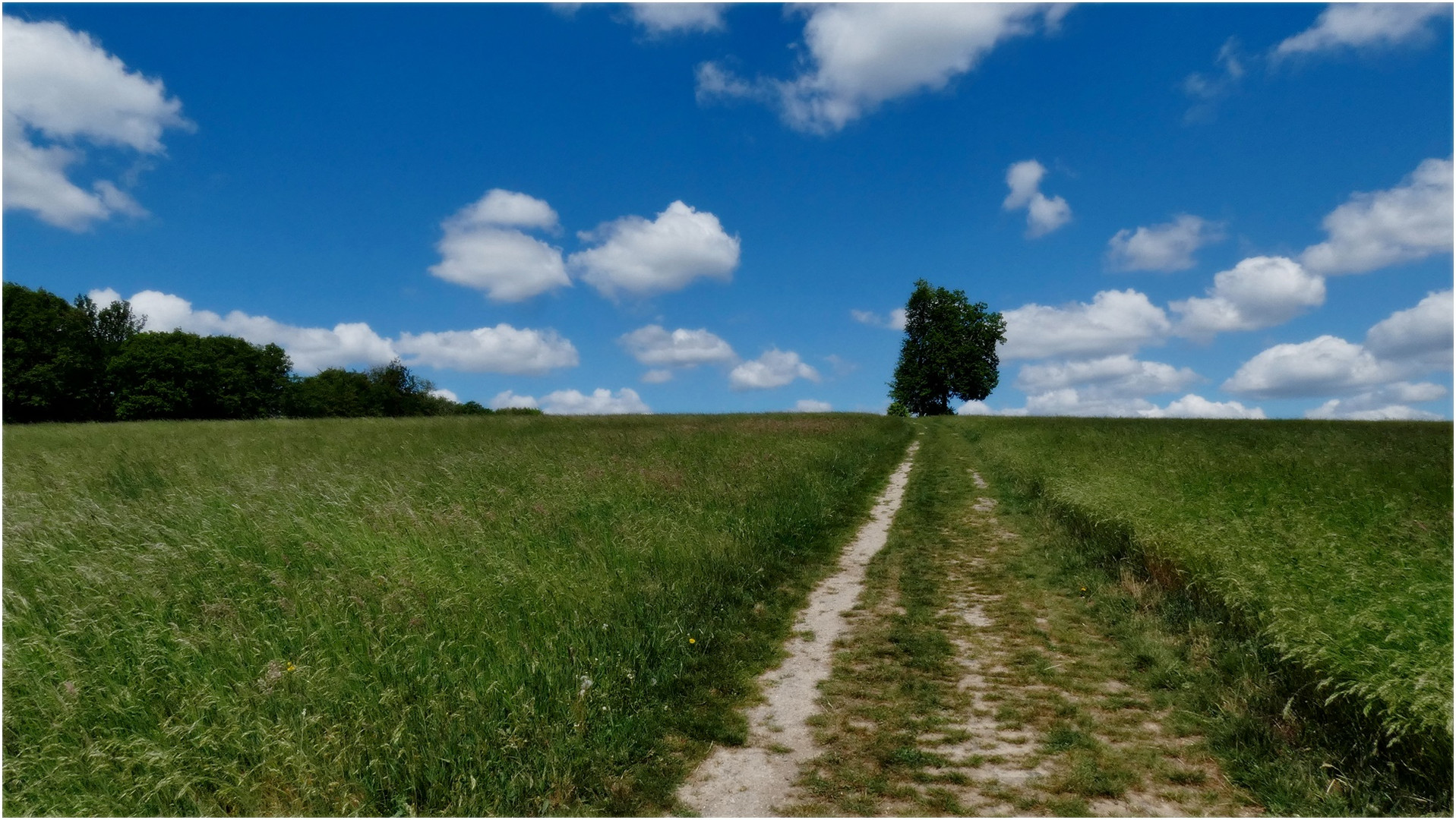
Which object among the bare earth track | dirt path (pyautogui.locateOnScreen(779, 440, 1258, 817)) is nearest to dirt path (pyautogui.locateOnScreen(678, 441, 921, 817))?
the bare earth track

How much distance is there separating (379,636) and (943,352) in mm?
Result: 64579

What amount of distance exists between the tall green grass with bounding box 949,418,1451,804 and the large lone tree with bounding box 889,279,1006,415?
4771cm

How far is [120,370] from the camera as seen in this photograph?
212ft

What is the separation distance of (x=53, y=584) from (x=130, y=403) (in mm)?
78295

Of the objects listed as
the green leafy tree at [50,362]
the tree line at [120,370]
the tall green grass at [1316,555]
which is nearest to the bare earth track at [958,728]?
the tall green grass at [1316,555]

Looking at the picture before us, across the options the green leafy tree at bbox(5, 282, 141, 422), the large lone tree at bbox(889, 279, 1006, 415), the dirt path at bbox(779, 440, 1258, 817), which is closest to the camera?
the dirt path at bbox(779, 440, 1258, 817)

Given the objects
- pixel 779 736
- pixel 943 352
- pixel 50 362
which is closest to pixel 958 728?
pixel 779 736

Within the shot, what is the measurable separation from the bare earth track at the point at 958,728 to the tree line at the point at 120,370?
50.3 metres

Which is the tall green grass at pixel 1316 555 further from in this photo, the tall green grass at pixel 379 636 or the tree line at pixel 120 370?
the tree line at pixel 120 370

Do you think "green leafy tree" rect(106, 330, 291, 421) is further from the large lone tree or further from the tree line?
the large lone tree

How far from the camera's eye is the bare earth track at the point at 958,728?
13.4 ft

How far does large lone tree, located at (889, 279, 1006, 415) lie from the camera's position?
213 ft

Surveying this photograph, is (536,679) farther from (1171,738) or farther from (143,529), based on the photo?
(143,529)

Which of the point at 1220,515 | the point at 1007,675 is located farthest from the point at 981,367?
the point at 1007,675
